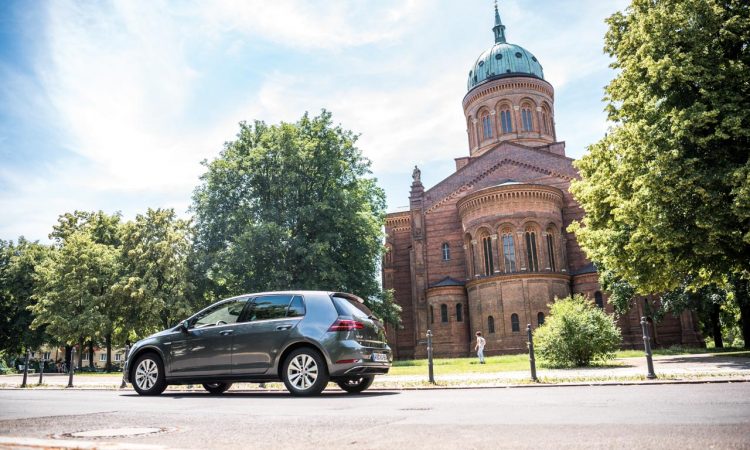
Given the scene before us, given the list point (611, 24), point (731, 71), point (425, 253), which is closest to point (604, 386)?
point (731, 71)

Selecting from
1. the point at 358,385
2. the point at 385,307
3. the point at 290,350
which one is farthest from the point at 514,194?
the point at 290,350

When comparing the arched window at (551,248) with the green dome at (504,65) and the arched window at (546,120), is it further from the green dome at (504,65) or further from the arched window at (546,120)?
the green dome at (504,65)

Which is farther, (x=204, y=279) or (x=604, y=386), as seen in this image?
(x=204, y=279)

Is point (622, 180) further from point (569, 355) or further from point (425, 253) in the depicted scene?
point (425, 253)

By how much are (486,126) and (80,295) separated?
112 ft

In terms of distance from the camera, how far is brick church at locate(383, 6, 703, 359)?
32344mm

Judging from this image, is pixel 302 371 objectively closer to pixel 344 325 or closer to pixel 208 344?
pixel 344 325

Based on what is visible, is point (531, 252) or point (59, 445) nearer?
point (59, 445)

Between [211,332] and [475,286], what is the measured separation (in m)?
26.8

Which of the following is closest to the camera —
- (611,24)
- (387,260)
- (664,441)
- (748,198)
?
(664,441)

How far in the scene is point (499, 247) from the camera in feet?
110

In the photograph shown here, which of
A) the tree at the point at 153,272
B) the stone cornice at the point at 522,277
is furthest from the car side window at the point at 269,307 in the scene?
the stone cornice at the point at 522,277

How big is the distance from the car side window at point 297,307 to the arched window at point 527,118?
1533 inches

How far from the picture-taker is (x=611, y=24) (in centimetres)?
1842
